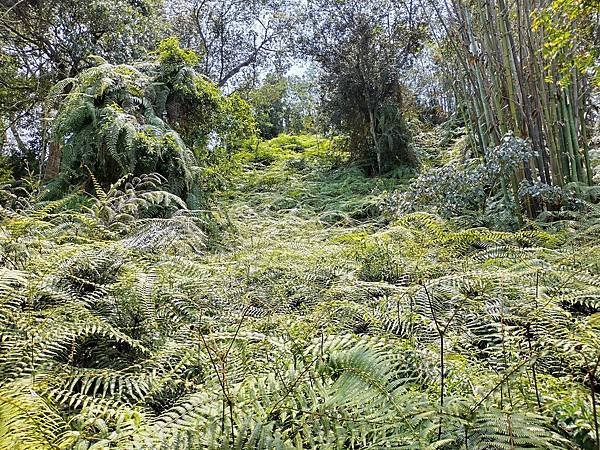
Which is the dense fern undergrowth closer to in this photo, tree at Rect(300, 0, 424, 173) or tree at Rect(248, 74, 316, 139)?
tree at Rect(300, 0, 424, 173)

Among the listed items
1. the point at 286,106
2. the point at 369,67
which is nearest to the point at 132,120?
the point at 369,67

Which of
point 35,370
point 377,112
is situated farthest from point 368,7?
point 35,370

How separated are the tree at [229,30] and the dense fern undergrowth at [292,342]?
10.1 metres

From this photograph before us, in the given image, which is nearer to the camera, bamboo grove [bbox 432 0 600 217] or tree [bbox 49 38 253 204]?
tree [bbox 49 38 253 204]

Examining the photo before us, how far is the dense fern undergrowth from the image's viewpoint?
1004 millimetres

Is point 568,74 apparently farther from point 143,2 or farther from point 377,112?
point 143,2

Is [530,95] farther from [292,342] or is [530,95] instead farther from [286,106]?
[286,106]

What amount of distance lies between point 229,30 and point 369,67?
19.2 ft

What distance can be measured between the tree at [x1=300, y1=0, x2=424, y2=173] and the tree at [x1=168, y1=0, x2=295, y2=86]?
11.4 ft

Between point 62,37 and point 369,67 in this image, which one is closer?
point 62,37

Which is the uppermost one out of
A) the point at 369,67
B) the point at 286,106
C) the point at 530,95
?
the point at 286,106

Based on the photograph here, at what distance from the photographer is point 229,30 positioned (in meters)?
12.2

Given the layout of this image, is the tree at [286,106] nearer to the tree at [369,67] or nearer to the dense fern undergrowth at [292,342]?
the tree at [369,67]

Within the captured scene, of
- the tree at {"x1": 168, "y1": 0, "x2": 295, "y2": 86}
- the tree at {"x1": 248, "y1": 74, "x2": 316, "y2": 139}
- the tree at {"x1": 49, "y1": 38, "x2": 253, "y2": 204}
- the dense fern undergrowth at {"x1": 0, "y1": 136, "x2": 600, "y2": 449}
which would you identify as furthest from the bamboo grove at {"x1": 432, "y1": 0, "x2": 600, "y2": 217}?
the tree at {"x1": 248, "y1": 74, "x2": 316, "y2": 139}
